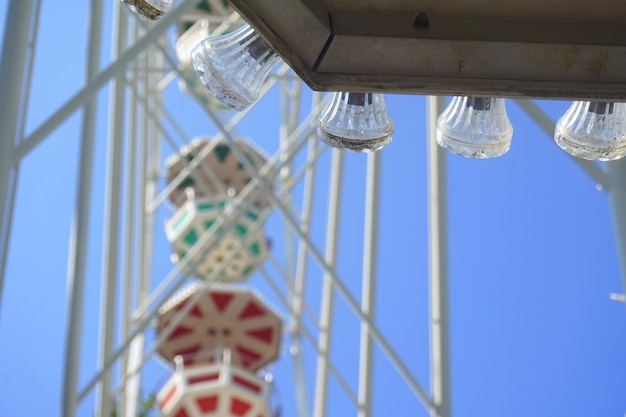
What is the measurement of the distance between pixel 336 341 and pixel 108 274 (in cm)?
1919

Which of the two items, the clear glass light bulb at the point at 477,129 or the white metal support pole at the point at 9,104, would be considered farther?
the white metal support pole at the point at 9,104

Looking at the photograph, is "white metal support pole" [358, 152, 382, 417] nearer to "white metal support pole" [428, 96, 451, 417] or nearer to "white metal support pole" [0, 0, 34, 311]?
"white metal support pole" [428, 96, 451, 417]

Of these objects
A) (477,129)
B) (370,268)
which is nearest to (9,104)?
(477,129)

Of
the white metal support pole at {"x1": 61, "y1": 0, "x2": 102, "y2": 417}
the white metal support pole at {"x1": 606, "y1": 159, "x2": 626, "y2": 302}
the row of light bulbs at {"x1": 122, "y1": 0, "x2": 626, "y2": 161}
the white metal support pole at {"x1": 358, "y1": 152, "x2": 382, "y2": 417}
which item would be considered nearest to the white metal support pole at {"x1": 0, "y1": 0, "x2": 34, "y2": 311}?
the white metal support pole at {"x1": 61, "y1": 0, "x2": 102, "y2": 417}

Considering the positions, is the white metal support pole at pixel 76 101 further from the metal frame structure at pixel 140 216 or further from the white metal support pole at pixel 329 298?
the white metal support pole at pixel 329 298

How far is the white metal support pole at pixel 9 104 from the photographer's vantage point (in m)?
5.29

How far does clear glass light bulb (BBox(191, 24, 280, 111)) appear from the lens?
3.18 meters

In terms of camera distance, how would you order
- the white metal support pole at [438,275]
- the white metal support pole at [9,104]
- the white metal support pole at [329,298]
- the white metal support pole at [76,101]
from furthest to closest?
the white metal support pole at [329,298] → the white metal support pole at [438,275] → the white metal support pole at [76,101] → the white metal support pole at [9,104]

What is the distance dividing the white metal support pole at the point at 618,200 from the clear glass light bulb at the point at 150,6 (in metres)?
2.60

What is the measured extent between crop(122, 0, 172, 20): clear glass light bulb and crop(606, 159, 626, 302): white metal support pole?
2.60 m

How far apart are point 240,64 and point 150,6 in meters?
0.29

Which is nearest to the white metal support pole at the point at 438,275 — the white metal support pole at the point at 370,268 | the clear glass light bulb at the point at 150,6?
the white metal support pole at the point at 370,268

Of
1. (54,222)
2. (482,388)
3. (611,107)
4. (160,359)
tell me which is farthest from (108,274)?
(54,222)

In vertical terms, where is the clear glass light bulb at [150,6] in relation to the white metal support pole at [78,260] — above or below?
above
